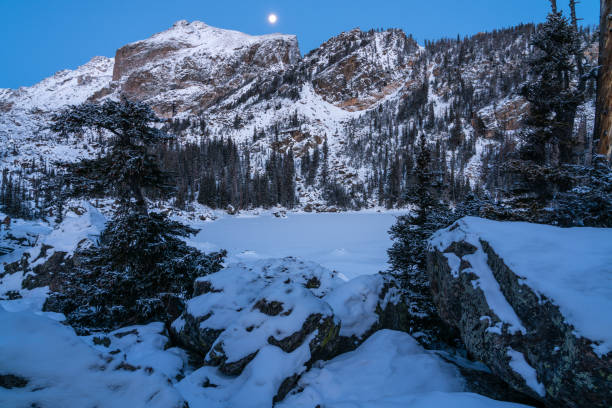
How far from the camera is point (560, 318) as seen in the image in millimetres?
2645

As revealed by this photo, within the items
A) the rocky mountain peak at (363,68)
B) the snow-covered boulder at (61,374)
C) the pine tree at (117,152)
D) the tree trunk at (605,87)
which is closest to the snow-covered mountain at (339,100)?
the rocky mountain peak at (363,68)

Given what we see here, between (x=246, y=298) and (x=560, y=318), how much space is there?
530 centimetres

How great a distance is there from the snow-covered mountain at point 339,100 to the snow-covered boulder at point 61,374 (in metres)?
65.9

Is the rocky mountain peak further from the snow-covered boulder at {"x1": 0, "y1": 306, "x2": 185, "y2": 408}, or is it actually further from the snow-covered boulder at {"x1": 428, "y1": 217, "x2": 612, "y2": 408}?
the snow-covered boulder at {"x1": 0, "y1": 306, "x2": 185, "y2": 408}

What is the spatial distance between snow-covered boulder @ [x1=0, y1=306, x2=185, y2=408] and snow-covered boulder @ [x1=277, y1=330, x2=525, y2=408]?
6.93 feet

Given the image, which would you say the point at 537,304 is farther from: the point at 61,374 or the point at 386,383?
the point at 61,374

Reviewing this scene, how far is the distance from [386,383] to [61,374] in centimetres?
409

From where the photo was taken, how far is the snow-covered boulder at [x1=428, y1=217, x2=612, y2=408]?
2375mm

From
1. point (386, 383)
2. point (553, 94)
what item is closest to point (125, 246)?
point (386, 383)

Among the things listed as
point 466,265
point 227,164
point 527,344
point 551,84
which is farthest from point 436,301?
point 227,164

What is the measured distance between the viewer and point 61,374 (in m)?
2.13

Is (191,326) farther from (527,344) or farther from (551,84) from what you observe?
(551,84)

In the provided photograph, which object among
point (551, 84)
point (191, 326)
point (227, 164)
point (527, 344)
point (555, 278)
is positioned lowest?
point (191, 326)

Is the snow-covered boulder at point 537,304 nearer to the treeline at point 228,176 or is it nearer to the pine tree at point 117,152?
the pine tree at point 117,152
